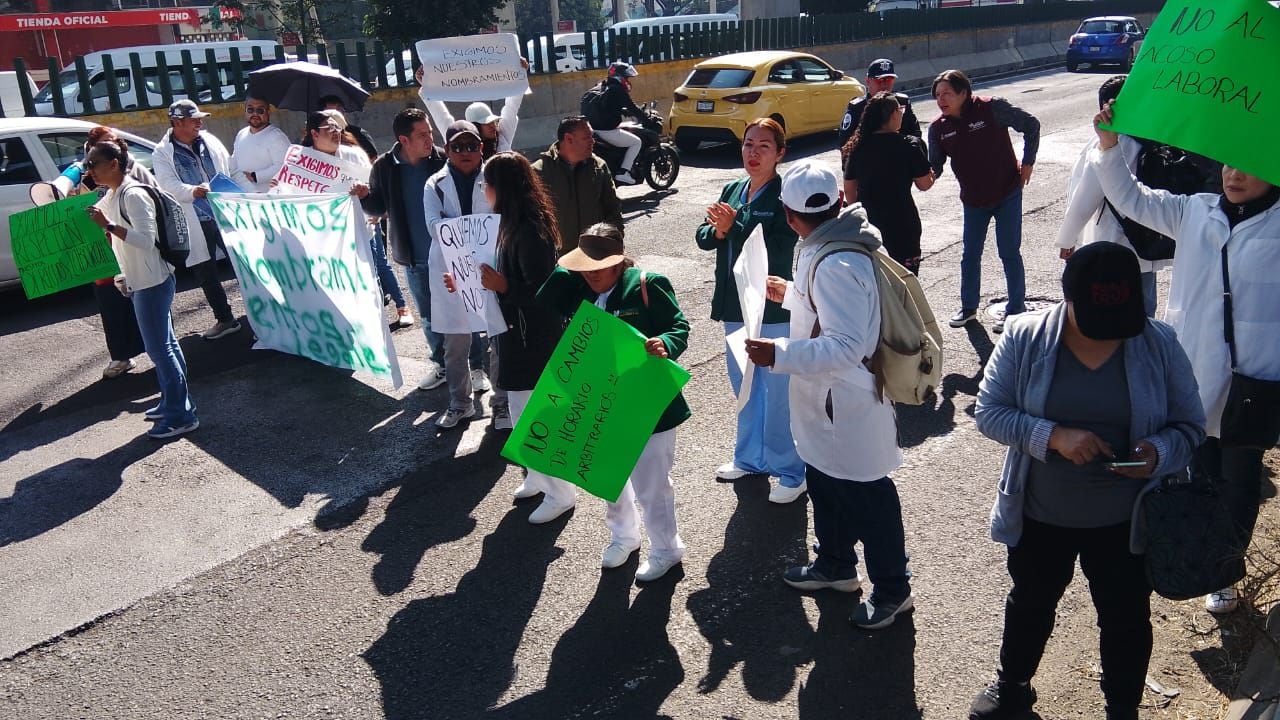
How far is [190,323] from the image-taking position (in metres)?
9.08

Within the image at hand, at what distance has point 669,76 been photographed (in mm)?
21359

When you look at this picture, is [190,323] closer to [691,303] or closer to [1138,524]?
[691,303]

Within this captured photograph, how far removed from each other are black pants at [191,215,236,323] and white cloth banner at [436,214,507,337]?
11.0 ft

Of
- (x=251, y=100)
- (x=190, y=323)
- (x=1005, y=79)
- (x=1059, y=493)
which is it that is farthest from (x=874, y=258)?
(x=1005, y=79)

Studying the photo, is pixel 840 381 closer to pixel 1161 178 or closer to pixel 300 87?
pixel 1161 178

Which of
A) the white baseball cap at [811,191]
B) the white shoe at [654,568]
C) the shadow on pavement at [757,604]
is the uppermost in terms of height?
the white baseball cap at [811,191]

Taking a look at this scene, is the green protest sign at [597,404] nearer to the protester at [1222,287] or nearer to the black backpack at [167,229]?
the protester at [1222,287]

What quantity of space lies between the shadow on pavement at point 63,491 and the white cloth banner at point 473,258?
89.5 inches

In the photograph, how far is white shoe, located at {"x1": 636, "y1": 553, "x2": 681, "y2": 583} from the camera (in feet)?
15.4

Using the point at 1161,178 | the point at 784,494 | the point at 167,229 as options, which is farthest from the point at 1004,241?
the point at 167,229

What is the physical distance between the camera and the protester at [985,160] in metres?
7.50

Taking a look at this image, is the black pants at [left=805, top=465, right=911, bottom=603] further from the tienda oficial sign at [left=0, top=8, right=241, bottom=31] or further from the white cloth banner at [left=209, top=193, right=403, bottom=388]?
the tienda oficial sign at [left=0, top=8, right=241, bottom=31]

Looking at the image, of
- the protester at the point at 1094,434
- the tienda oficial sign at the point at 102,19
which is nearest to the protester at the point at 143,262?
the protester at the point at 1094,434

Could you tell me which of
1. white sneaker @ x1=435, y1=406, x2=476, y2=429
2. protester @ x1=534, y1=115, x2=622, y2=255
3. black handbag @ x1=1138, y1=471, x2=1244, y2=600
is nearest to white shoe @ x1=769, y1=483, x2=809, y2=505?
protester @ x1=534, y1=115, x2=622, y2=255
